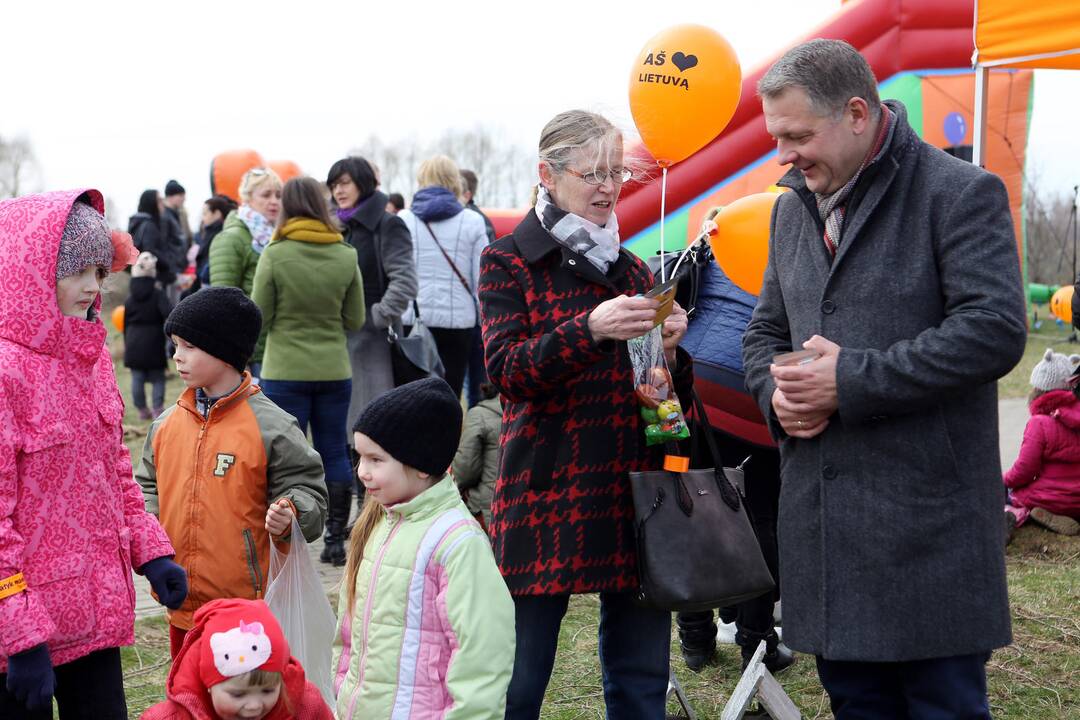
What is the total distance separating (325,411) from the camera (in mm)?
5871

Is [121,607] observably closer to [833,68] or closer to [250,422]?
[250,422]

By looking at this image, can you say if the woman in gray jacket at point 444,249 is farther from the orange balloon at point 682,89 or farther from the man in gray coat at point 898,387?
the man in gray coat at point 898,387

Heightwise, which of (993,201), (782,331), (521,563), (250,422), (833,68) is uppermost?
(833,68)

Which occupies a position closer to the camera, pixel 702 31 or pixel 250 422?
pixel 250 422

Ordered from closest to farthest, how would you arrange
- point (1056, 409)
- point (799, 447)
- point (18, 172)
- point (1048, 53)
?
point (799, 447)
point (1048, 53)
point (1056, 409)
point (18, 172)

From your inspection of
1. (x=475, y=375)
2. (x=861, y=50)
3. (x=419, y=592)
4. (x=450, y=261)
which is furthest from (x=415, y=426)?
(x=861, y=50)

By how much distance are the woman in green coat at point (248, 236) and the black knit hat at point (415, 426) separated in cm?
368

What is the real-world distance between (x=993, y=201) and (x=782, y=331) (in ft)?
2.07

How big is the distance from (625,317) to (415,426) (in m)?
0.55

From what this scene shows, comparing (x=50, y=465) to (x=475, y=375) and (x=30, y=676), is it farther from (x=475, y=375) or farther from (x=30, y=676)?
(x=475, y=375)

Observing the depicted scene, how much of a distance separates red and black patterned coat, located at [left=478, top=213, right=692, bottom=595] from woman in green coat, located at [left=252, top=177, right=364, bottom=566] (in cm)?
303

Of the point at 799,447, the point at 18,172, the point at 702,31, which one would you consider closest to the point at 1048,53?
the point at 702,31

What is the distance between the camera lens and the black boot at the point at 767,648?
14.0 ft

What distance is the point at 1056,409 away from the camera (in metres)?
6.11
